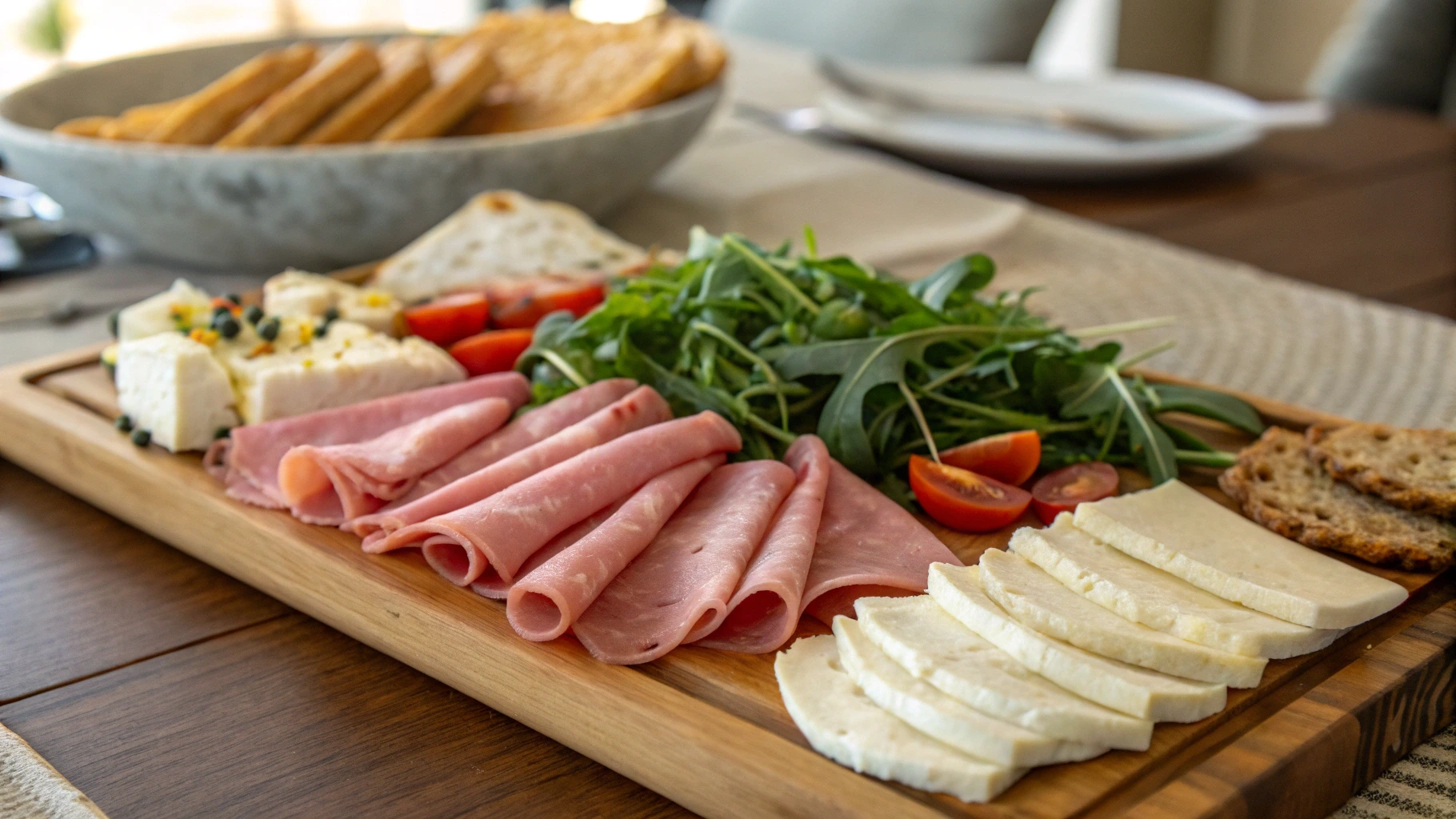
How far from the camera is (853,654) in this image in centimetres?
120

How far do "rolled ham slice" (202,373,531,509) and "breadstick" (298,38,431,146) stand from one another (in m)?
1.05

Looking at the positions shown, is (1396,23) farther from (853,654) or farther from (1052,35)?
(853,654)

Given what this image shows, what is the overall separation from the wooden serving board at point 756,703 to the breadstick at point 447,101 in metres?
1.20

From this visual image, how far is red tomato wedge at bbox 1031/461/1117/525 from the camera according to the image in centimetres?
160

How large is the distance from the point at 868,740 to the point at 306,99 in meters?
2.04

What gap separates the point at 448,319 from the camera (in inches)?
81.7

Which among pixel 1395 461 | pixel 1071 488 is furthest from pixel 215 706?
pixel 1395 461

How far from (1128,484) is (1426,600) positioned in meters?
0.39

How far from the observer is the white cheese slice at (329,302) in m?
2.02

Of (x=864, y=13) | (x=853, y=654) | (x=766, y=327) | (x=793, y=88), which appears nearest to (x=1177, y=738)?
(x=853, y=654)

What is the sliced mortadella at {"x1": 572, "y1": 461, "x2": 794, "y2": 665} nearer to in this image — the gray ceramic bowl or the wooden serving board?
the wooden serving board

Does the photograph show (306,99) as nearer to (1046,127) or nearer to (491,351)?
(491,351)

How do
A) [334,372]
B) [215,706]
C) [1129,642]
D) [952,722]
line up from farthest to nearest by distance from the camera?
[334,372] → [215,706] → [1129,642] → [952,722]

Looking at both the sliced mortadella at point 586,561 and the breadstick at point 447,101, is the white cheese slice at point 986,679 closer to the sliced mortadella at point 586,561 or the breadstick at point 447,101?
the sliced mortadella at point 586,561
